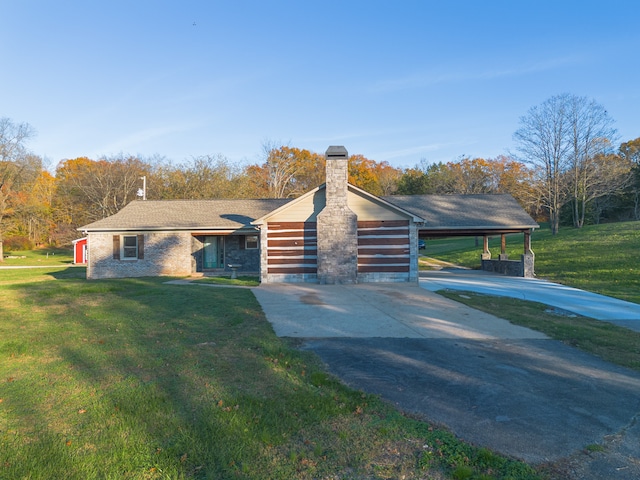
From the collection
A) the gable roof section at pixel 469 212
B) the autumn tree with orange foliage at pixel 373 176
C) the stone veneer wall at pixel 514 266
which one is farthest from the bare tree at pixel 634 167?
the stone veneer wall at pixel 514 266

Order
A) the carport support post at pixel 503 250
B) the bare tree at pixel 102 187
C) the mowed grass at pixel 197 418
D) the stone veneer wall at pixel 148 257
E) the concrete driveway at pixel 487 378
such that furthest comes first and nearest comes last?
1. the bare tree at pixel 102 187
2. the carport support post at pixel 503 250
3. the stone veneer wall at pixel 148 257
4. the concrete driveway at pixel 487 378
5. the mowed grass at pixel 197 418

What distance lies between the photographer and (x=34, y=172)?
47.7m

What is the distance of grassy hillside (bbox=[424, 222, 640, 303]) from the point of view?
1720cm

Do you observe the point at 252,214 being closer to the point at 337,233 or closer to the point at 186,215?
the point at 186,215

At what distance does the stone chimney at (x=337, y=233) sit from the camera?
53.7 feet

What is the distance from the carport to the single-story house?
50mm

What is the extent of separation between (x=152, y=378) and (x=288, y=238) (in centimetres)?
1202

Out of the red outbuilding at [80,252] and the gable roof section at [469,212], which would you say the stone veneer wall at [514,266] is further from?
the red outbuilding at [80,252]

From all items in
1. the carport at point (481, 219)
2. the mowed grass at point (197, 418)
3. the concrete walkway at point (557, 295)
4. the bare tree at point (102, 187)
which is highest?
the bare tree at point (102, 187)

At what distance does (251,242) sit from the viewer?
854 inches

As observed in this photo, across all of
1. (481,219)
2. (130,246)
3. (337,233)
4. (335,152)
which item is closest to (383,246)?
(337,233)

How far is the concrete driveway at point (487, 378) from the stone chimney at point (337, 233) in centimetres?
582

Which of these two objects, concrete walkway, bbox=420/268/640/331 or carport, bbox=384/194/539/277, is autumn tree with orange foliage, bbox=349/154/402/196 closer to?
carport, bbox=384/194/539/277

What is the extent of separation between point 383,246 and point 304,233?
319cm
